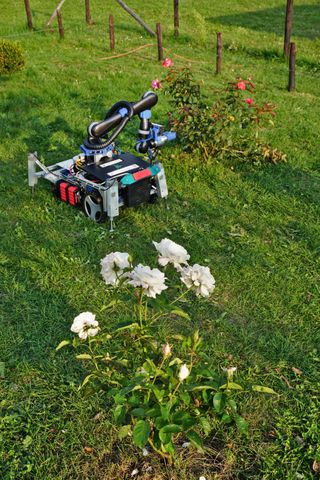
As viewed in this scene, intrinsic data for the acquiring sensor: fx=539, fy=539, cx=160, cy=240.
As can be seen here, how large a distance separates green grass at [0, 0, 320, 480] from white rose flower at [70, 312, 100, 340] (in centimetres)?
78

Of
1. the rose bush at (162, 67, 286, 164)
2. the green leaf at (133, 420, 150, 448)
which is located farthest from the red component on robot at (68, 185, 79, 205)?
the green leaf at (133, 420, 150, 448)

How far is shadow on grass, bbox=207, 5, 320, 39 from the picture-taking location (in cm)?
1477

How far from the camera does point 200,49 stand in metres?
12.4

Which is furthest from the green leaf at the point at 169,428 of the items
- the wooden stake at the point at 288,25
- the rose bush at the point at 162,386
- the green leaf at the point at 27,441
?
the wooden stake at the point at 288,25

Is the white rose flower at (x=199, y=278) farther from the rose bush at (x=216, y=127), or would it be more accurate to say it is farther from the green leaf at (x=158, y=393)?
the rose bush at (x=216, y=127)

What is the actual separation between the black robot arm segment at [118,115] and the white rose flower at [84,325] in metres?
2.62

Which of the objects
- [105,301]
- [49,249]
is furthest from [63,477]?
[49,249]

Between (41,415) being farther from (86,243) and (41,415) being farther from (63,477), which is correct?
(86,243)

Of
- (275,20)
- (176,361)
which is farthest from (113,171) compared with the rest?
(275,20)

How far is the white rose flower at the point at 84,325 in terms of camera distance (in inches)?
103

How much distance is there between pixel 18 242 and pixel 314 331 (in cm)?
269

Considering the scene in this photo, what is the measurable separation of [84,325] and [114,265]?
328 millimetres

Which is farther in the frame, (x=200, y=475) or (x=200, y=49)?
(x=200, y=49)

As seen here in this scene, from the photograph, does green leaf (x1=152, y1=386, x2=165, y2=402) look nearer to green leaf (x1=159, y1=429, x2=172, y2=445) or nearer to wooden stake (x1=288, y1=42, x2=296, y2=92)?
green leaf (x1=159, y1=429, x2=172, y2=445)
